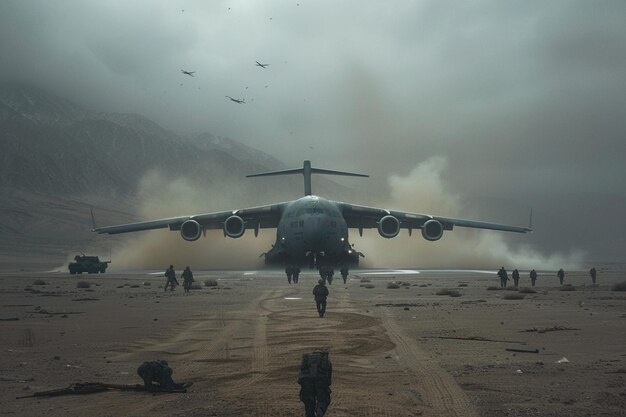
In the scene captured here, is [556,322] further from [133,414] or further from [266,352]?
[133,414]

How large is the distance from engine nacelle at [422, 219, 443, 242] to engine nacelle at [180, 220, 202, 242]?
Result: 51.6 feet

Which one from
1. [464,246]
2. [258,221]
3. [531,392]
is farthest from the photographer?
[464,246]

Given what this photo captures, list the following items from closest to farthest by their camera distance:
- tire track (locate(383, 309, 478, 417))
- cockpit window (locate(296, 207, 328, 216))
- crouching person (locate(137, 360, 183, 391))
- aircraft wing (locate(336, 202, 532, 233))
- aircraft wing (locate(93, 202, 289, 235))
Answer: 1. tire track (locate(383, 309, 478, 417))
2. crouching person (locate(137, 360, 183, 391))
3. cockpit window (locate(296, 207, 328, 216))
4. aircraft wing (locate(93, 202, 289, 235))
5. aircraft wing (locate(336, 202, 532, 233))

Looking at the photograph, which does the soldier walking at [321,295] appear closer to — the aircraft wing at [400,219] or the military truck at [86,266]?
the aircraft wing at [400,219]

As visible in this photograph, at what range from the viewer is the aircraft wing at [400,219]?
51906mm

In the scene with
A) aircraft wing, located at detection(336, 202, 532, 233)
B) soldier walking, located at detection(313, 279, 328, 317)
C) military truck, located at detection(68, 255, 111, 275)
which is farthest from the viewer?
military truck, located at detection(68, 255, 111, 275)

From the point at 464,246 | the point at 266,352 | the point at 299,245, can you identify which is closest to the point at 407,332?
the point at 266,352

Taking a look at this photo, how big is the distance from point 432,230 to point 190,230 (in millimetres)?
16887

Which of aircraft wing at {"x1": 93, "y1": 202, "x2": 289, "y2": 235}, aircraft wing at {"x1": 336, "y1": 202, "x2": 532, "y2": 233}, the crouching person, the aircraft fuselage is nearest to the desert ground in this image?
Answer: the crouching person

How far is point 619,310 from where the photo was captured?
24.6 meters

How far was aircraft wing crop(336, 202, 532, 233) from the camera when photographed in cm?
5191

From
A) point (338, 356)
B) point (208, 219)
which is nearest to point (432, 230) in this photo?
point (208, 219)

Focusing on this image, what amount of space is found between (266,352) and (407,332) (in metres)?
4.81

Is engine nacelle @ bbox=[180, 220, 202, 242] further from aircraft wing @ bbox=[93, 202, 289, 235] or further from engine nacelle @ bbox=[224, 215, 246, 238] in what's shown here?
engine nacelle @ bbox=[224, 215, 246, 238]
